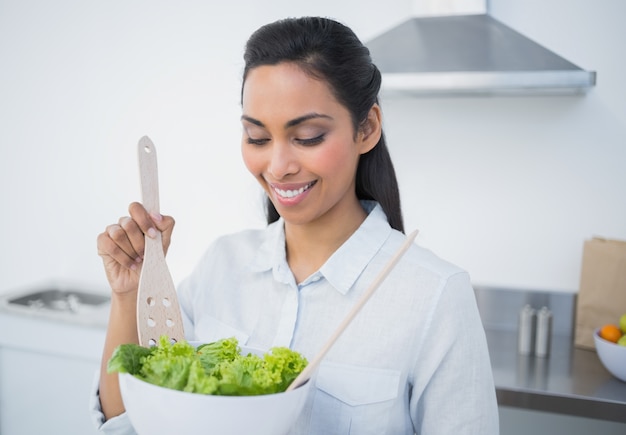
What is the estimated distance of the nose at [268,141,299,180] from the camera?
2.88 feet

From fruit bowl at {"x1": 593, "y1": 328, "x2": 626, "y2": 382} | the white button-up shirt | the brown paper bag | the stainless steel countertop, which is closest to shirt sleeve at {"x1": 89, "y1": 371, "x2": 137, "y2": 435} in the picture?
the white button-up shirt

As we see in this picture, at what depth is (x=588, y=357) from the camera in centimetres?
187

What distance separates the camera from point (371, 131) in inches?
39.9

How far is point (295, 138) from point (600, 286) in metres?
1.36

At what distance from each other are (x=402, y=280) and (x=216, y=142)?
5.17ft

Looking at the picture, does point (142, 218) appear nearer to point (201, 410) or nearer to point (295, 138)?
point (295, 138)

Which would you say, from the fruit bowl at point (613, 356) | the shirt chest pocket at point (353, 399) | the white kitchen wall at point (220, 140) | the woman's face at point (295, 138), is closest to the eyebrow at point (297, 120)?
the woman's face at point (295, 138)

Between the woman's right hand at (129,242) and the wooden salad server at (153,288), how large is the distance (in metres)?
0.02

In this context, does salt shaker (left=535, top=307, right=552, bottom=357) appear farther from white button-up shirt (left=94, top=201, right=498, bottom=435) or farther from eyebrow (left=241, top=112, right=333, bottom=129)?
eyebrow (left=241, top=112, right=333, bottom=129)

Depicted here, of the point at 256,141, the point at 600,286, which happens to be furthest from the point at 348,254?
the point at 600,286

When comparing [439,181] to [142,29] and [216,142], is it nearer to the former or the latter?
[216,142]

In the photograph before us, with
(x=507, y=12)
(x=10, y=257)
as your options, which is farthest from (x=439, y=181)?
(x=10, y=257)

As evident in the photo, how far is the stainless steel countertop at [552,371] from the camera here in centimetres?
159

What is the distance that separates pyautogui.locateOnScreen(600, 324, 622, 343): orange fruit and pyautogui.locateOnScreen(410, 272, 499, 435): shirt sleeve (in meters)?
0.97
